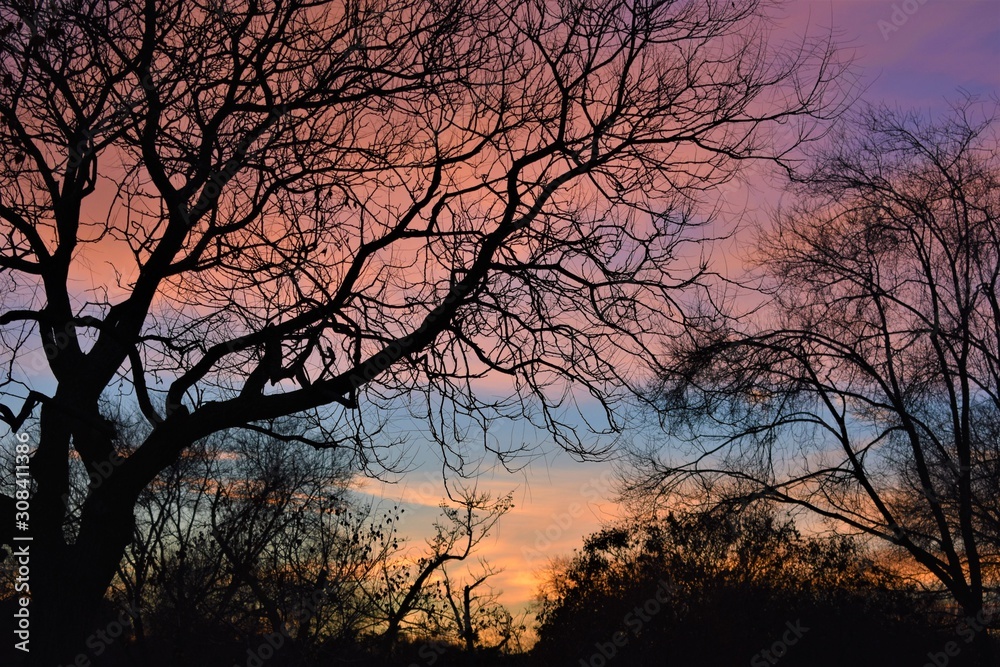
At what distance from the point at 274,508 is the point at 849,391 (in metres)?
13.4

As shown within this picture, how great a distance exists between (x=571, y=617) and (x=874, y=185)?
10635 millimetres

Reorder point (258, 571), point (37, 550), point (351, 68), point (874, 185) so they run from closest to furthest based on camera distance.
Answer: point (37, 550) → point (351, 68) → point (874, 185) → point (258, 571)

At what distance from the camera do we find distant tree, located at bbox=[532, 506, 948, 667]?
55.1 ft

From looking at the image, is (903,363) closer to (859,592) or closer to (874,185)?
(874,185)

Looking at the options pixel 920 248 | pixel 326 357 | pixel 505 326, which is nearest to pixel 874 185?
pixel 920 248

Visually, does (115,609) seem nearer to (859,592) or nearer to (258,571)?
(258,571)

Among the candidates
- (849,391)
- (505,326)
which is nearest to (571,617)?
(849,391)

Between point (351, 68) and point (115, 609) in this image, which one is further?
point (115, 609)

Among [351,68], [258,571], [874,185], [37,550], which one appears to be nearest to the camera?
[37,550]

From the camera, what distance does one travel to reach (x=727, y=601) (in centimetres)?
1872

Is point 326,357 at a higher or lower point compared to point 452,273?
lower

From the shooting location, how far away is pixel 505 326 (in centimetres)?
756

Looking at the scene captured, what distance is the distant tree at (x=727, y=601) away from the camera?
16797 mm

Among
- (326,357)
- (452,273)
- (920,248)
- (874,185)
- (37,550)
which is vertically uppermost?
(874,185)
